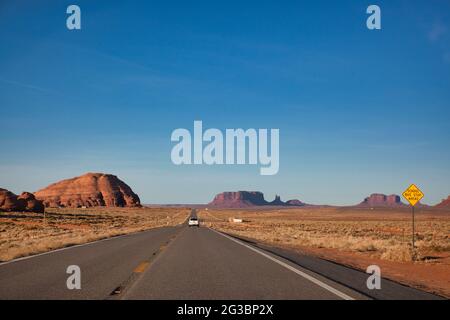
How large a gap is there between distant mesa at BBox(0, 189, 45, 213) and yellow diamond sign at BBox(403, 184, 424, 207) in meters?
107

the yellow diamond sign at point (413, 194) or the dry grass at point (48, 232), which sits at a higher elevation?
the yellow diamond sign at point (413, 194)

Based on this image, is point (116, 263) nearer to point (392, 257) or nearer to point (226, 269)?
point (226, 269)

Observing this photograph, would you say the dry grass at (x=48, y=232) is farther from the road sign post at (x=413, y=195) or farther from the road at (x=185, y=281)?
the road sign post at (x=413, y=195)

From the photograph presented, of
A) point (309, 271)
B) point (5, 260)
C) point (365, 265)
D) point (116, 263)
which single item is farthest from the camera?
point (365, 265)

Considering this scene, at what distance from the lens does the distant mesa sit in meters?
112

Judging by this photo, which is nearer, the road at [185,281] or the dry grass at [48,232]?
the road at [185,281]

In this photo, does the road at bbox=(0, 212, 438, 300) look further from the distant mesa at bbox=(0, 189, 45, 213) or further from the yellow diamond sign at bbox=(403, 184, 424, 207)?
the distant mesa at bbox=(0, 189, 45, 213)

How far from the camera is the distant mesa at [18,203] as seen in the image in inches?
4412

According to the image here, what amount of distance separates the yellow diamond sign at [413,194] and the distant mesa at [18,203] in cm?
10711

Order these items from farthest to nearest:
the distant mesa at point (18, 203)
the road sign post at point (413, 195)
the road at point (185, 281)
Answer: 1. the distant mesa at point (18, 203)
2. the road sign post at point (413, 195)
3. the road at point (185, 281)

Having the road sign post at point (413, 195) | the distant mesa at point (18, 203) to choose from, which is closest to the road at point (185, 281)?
the road sign post at point (413, 195)
